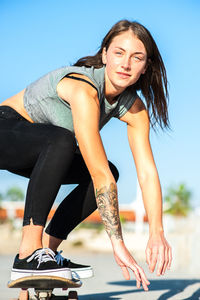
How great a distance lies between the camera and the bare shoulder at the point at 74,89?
2.52 metres

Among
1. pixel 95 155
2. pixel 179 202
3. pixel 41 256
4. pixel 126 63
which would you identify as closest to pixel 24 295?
pixel 41 256

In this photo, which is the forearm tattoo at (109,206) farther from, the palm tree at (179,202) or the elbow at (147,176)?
the palm tree at (179,202)

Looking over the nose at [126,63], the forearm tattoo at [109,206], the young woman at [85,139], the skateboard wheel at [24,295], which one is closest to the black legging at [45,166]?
the young woman at [85,139]

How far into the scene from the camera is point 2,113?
9.27 ft

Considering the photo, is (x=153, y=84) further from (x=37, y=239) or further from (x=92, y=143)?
(x=37, y=239)

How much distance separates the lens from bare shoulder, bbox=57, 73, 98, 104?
2518 millimetres

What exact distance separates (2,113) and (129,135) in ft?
2.82

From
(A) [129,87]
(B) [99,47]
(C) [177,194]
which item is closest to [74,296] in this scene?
(A) [129,87]

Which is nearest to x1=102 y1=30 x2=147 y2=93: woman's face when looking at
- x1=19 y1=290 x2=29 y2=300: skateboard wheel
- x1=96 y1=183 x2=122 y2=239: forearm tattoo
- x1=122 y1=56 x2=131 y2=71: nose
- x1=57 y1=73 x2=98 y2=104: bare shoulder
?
x1=122 y1=56 x2=131 y2=71: nose

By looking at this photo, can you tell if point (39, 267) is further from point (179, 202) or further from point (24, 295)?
point (179, 202)

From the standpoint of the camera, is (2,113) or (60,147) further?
(2,113)

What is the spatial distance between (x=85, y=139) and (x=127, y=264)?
0.68 meters

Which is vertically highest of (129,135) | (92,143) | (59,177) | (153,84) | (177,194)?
(177,194)

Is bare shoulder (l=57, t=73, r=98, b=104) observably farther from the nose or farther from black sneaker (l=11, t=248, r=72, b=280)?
black sneaker (l=11, t=248, r=72, b=280)
